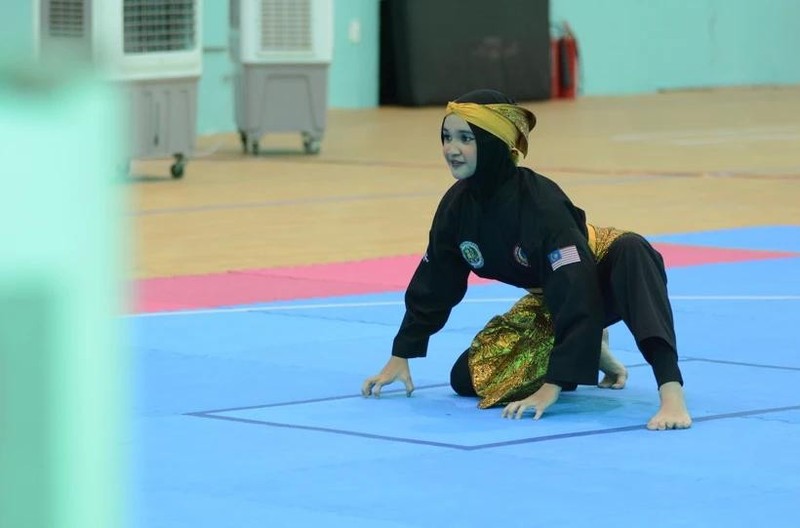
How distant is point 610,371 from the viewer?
5.26 m

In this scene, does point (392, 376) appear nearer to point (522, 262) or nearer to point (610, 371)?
point (522, 262)

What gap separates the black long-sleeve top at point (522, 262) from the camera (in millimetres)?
4605

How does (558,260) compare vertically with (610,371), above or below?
above

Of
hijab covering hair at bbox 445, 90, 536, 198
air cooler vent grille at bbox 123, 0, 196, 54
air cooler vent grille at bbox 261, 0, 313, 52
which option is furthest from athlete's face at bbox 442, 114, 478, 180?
air cooler vent grille at bbox 261, 0, 313, 52

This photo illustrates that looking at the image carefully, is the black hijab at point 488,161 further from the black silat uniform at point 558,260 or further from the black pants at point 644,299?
the black pants at point 644,299

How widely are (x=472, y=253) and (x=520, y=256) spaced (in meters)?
0.19

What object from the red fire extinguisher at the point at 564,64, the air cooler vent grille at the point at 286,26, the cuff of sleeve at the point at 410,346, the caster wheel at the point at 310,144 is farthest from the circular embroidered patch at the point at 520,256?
the red fire extinguisher at the point at 564,64

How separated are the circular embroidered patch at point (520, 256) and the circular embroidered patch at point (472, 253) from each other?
14 centimetres

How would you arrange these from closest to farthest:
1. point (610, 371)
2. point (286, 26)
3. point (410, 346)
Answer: point (410, 346) → point (610, 371) → point (286, 26)

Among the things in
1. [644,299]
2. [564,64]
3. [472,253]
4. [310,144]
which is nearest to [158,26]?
[310,144]

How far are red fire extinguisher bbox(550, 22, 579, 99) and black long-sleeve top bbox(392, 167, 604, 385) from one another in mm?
20503

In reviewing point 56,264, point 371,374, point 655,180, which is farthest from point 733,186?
point 56,264

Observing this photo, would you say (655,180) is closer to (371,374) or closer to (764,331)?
(764,331)

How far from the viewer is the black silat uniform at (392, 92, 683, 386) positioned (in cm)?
461
